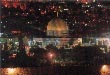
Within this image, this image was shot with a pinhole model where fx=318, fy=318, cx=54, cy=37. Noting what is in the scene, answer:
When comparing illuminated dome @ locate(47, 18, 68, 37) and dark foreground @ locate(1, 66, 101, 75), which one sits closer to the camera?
dark foreground @ locate(1, 66, 101, 75)

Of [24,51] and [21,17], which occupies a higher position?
[21,17]

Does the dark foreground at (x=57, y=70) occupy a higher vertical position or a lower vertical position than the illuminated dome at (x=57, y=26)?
lower

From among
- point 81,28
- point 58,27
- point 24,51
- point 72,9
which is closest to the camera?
point 24,51

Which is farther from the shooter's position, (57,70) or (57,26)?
(57,26)

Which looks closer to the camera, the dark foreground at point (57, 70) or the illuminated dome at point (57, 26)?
the dark foreground at point (57, 70)

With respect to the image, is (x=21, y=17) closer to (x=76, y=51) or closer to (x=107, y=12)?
(x=76, y=51)

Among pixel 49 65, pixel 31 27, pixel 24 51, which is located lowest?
pixel 49 65

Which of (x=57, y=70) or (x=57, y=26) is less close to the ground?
(x=57, y=26)

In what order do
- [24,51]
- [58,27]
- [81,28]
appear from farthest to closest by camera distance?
[58,27] < [81,28] < [24,51]

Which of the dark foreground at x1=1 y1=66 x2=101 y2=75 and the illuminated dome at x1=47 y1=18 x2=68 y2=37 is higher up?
the illuminated dome at x1=47 y1=18 x2=68 y2=37

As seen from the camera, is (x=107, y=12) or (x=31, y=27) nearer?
(x=107, y=12)

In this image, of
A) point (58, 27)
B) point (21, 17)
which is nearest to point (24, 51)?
point (21, 17)
